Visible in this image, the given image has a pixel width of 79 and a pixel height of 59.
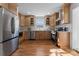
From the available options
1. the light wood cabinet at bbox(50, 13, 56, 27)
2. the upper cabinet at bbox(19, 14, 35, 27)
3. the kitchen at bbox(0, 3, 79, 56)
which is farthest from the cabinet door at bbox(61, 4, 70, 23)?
the upper cabinet at bbox(19, 14, 35, 27)

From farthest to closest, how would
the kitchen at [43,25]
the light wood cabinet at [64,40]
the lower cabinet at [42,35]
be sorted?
the lower cabinet at [42,35]
the light wood cabinet at [64,40]
the kitchen at [43,25]

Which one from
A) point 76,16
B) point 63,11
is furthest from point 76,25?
point 63,11

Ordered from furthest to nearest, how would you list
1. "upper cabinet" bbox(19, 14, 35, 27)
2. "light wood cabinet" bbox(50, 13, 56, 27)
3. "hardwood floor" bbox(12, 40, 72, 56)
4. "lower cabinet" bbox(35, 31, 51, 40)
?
"lower cabinet" bbox(35, 31, 51, 40) → "upper cabinet" bbox(19, 14, 35, 27) → "light wood cabinet" bbox(50, 13, 56, 27) → "hardwood floor" bbox(12, 40, 72, 56)

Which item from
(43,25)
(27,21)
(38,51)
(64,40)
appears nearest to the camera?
(38,51)

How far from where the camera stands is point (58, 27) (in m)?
5.59

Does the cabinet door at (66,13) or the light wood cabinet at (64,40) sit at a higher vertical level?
the cabinet door at (66,13)

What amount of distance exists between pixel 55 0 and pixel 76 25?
3.18 metres

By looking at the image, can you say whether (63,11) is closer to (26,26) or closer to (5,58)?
(26,26)

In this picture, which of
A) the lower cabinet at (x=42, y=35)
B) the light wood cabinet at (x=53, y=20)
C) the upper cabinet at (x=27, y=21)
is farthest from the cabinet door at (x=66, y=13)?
the lower cabinet at (x=42, y=35)

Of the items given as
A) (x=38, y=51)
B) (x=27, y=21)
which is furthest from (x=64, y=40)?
(x=27, y=21)

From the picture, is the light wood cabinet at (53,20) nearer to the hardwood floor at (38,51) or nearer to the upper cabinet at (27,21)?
the upper cabinet at (27,21)

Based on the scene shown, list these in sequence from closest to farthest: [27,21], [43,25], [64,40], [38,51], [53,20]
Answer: [38,51] → [64,40] → [53,20] → [27,21] → [43,25]

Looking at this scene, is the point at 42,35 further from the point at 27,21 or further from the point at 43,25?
the point at 27,21

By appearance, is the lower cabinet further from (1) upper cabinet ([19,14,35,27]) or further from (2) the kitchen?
(1) upper cabinet ([19,14,35,27])
